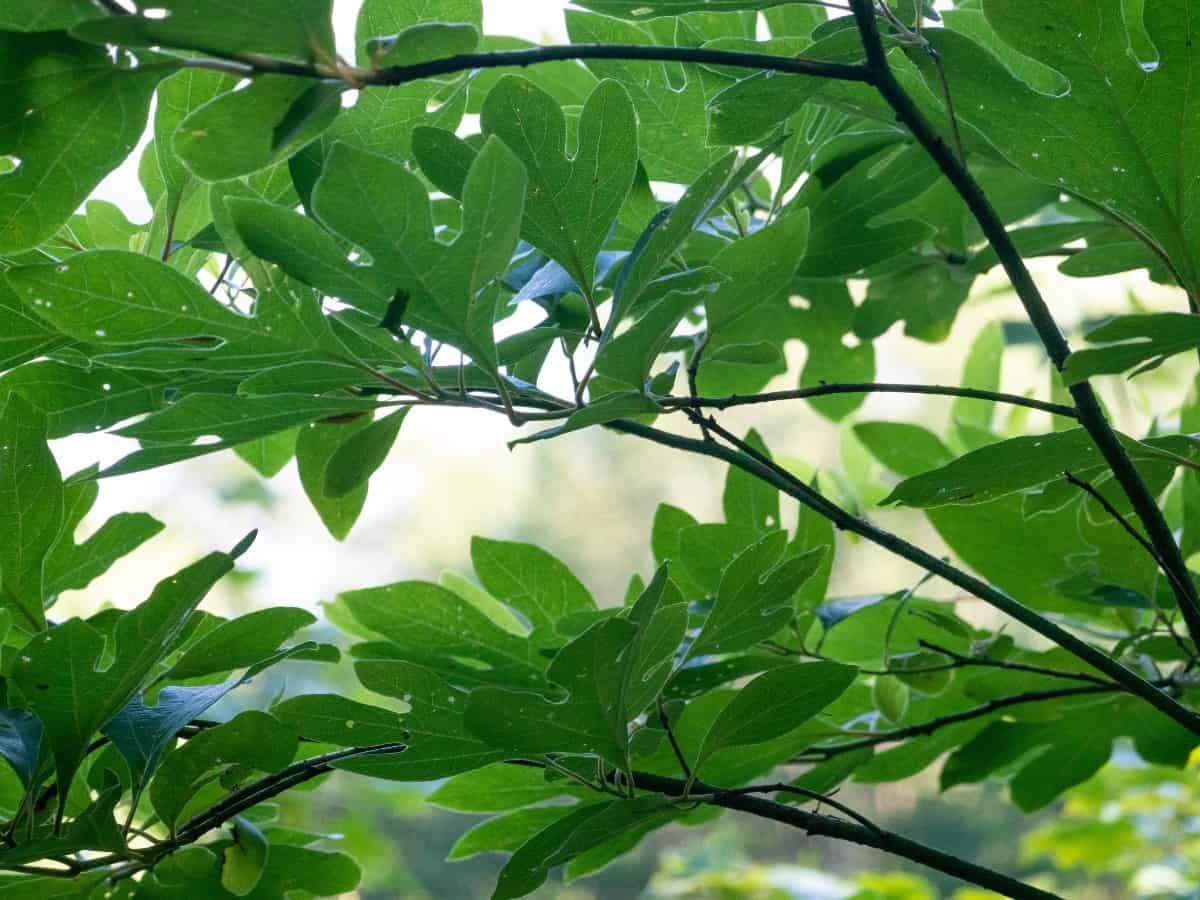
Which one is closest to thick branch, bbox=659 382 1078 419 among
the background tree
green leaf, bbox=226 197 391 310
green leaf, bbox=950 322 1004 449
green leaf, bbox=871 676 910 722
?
the background tree

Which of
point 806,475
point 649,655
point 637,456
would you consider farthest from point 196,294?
point 637,456

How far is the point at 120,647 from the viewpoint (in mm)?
382

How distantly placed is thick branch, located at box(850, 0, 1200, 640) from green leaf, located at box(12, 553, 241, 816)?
10.7 inches

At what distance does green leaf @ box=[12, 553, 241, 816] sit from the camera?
375mm

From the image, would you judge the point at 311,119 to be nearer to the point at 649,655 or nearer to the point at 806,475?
the point at 649,655

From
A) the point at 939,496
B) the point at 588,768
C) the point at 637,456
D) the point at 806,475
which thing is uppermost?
the point at 637,456

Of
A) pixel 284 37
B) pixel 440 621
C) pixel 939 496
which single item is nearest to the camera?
pixel 284 37

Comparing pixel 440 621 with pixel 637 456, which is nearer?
pixel 440 621

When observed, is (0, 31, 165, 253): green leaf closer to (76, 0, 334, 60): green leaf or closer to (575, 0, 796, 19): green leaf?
(76, 0, 334, 60): green leaf

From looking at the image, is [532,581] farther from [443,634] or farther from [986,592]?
[986,592]

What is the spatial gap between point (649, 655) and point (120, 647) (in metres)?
0.18

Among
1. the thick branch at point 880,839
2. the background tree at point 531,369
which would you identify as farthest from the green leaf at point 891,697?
the thick branch at point 880,839

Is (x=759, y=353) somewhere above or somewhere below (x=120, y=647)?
above

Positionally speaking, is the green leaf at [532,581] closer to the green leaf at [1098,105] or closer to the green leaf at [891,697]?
the green leaf at [891,697]
